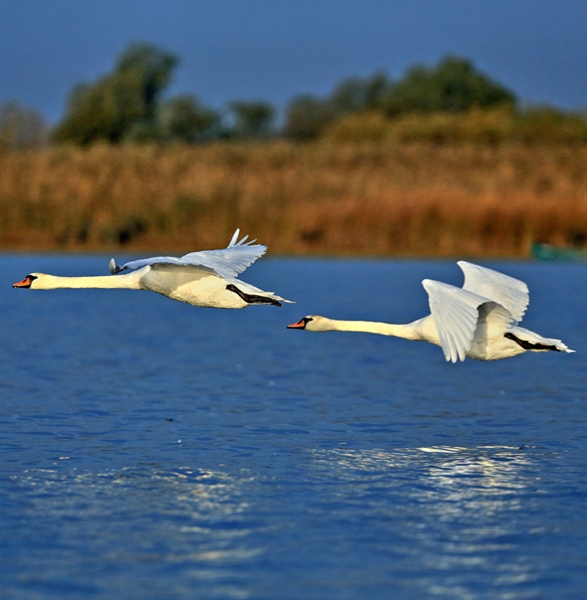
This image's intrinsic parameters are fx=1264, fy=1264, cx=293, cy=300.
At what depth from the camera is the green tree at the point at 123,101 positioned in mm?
50562

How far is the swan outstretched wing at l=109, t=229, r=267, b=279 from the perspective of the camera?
874cm

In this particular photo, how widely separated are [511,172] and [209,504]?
26.4 meters

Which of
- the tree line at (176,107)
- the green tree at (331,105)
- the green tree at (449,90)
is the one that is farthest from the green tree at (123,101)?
the green tree at (331,105)

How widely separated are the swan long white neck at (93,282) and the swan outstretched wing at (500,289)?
2.61 metres

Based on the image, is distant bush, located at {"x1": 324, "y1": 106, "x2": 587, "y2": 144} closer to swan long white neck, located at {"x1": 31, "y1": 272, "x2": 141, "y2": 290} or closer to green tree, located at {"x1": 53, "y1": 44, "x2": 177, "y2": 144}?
green tree, located at {"x1": 53, "y1": 44, "x2": 177, "y2": 144}

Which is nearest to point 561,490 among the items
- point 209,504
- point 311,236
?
point 209,504

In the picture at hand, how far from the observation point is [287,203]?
30562mm

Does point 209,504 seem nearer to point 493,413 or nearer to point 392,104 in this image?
point 493,413

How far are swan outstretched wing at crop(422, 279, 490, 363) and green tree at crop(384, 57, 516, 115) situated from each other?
206 feet

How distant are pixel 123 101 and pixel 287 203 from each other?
2972cm

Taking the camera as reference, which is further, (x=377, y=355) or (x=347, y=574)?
(x=377, y=355)

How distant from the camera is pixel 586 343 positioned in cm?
1719

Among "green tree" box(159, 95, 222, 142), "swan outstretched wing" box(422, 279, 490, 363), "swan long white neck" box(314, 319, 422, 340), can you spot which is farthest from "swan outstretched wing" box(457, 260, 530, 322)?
"green tree" box(159, 95, 222, 142)

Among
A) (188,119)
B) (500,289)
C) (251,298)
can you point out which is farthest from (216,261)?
(188,119)
